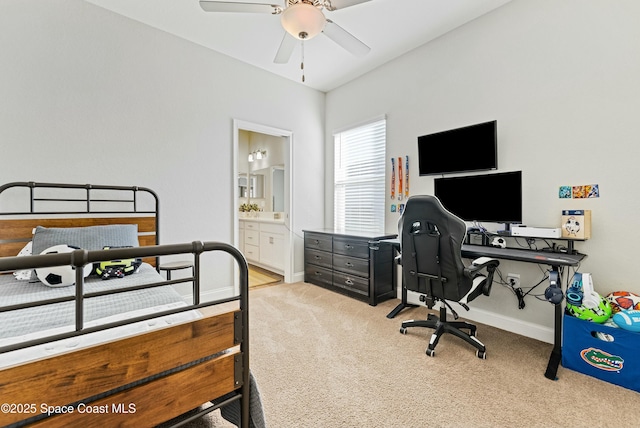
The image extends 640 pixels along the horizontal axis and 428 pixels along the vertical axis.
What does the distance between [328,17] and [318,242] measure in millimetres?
2561

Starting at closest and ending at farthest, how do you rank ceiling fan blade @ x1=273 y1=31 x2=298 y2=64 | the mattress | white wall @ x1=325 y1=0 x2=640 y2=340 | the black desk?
the mattress < the black desk < white wall @ x1=325 y1=0 x2=640 y2=340 < ceiling fan blade @ x1=273 y1=31 x2=298 y2=64

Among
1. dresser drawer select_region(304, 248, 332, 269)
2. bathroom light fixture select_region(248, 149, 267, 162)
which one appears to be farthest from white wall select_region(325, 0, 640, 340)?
bathroom light fixture select_region(248, 149, 267, 162)

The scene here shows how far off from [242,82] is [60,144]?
198cm

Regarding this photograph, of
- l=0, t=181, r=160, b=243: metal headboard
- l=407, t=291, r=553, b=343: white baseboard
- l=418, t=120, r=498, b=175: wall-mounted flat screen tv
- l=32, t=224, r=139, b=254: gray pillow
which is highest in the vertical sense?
l=418, t=120, r=498, b=175: wall-mounted flat screen tv

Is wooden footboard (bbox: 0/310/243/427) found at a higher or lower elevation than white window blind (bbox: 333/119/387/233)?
lower

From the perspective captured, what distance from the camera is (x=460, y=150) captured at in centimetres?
280

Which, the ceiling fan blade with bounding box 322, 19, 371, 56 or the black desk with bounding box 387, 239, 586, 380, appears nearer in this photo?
the black desk with bounding box 387, 239, 586, 380

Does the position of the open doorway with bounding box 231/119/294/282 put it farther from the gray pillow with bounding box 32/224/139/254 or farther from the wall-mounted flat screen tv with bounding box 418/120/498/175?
the wall-mounted flat screen tv with bounding box 418/120/498/175

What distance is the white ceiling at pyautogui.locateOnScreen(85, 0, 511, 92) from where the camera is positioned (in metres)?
2.58

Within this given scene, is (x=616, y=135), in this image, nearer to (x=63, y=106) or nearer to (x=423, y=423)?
(x=423, y=423)

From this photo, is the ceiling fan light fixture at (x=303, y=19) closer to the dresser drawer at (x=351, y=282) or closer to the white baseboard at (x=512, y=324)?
the dresser drawer at (x=351, y=282)

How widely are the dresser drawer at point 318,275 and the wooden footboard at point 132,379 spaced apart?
104 inches

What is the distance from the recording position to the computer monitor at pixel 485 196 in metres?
2.40

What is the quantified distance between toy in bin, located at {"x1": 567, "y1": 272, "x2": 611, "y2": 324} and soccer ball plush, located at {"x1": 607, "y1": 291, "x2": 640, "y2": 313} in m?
0.03
